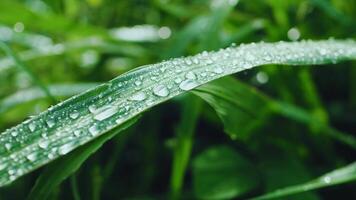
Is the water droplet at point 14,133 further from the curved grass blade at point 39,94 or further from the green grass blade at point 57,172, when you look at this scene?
the curved grass blade at point 39,94

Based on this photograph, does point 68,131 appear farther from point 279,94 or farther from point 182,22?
point 182,22

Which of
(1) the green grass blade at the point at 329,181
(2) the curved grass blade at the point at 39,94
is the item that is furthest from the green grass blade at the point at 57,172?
(2) the curved grass blade at the point at 39,94

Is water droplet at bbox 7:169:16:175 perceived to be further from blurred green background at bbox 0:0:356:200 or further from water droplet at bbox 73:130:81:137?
blurred green background at bbox 0:0:356:200

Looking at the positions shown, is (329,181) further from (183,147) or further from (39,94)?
(39,94)

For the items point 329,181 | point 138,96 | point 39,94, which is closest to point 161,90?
point 138,96

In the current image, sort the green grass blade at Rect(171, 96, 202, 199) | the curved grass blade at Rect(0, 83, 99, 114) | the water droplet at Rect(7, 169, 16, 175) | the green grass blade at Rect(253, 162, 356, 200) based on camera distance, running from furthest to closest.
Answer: the curved grass blade at Rect(0, 83, 99, 114)
the green grass blade at Rect(171, 96, 202, 199)
the green grass blade at Rect(253, 162, 356, 200)
the water droplet at Rect(7, 169, 16, 175)

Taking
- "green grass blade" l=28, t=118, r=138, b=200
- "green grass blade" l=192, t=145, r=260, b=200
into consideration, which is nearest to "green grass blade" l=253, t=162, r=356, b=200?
"green grass blade" l=192, t=145, r=260, b=200

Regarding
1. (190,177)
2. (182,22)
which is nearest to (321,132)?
(190,177)
